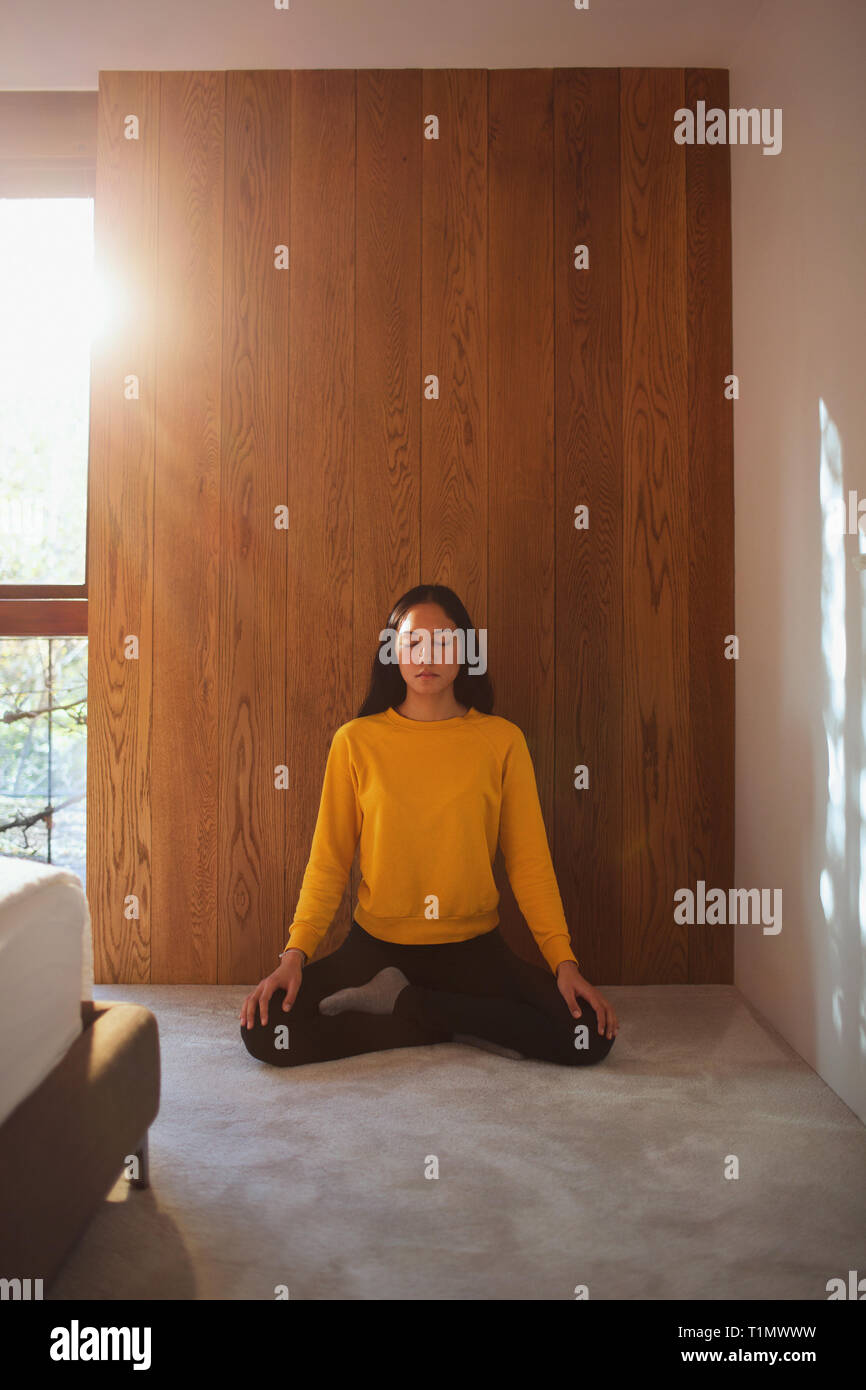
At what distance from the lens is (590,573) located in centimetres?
255

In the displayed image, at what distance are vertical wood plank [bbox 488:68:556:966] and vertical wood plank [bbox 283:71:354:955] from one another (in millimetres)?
405

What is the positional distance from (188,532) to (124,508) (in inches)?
7.8

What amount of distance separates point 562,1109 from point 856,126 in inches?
78.8

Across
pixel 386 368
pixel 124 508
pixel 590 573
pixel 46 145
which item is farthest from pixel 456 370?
pixel 46 145

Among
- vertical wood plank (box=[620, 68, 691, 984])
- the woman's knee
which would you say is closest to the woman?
the woman's knee

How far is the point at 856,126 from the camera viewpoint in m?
1.78

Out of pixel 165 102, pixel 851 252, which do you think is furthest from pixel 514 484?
pixel 165 102

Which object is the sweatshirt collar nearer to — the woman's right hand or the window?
the woman's right hand

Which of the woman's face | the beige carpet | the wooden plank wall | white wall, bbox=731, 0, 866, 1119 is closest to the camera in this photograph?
the beige carpet

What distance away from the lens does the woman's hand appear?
1968mm

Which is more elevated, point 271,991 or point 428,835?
point 428,835

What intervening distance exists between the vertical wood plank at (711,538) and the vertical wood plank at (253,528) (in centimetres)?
113

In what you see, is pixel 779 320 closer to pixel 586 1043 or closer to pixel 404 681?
pixel 404 681

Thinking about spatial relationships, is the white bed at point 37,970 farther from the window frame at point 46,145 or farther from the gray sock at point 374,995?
the window frame at point 46,145
